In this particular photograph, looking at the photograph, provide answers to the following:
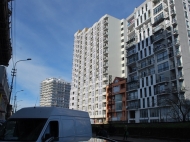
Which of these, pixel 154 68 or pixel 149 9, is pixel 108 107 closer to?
pixel 154 68

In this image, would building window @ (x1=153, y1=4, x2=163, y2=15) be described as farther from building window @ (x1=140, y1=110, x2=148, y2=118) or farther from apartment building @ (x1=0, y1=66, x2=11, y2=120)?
apartment building @ (x1=0, y1=66, x2=11, y2=120)

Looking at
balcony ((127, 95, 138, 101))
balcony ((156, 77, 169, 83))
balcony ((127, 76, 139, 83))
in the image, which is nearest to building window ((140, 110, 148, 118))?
balcony ((127, 95, 138, 101))

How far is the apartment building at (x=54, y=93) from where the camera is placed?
6663 inches

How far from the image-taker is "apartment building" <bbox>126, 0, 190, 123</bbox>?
48438mm

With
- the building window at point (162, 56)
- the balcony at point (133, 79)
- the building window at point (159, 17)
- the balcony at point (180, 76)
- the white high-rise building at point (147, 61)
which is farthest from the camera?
the balcony at point (133, 79)

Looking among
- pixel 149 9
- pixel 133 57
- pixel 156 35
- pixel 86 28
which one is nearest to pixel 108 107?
pixel 133 57

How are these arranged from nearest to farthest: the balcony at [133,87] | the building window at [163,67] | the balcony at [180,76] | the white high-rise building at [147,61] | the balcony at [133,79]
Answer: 1. the balcony at [180,76]
2. the white high-rise building at [147,61]
3. the building window at [163,67]
4. the balcony at [133,87]
5. the balcony at [133,79]

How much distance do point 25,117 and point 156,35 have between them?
178 ft

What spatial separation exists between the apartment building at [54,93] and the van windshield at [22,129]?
538 ft

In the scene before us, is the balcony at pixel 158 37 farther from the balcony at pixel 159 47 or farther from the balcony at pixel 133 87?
the balcony at pixel 133 87

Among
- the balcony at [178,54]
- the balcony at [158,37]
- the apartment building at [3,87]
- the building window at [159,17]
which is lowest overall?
the apartment building at [3,87]

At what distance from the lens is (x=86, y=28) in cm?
10669

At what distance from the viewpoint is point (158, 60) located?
54.3 m

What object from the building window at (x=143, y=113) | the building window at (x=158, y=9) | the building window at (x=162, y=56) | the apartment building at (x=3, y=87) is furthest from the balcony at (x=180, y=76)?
the apartment building at (x=3, y=87)
